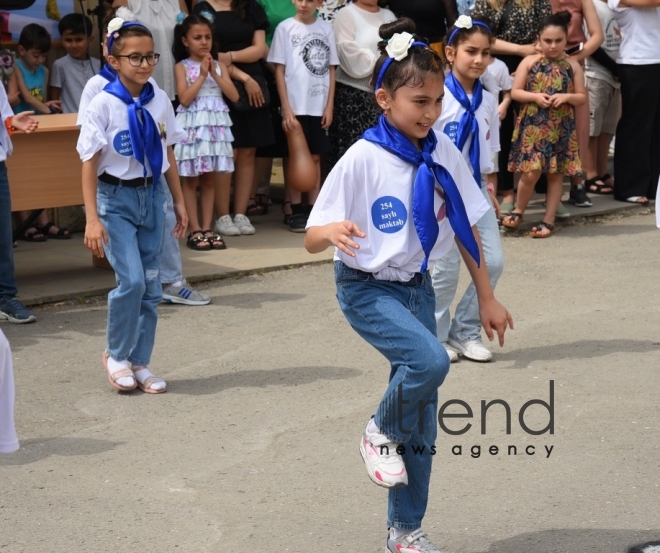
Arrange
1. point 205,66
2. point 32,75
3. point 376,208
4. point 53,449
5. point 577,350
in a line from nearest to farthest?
point 376,208 < point 53,449 < point 577,350 < point 205,66 < point 32,75

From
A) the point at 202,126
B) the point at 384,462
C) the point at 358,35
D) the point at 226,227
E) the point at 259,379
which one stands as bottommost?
the point at 226,227

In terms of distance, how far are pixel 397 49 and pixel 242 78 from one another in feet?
17.8

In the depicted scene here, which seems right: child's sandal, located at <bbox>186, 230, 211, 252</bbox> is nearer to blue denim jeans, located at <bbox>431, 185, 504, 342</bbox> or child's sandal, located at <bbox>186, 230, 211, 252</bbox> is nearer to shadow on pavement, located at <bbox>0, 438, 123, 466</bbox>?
blue denim jeans, located at <bbox>431, 185, 504, 342</bbox>

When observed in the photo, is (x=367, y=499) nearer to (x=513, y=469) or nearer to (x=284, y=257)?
(x=513, y=469)

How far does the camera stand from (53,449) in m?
5.04

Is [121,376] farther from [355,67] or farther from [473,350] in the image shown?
[355,67]

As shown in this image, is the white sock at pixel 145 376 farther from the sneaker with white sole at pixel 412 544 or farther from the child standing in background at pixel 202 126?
the child standing in background at pixel 202 126

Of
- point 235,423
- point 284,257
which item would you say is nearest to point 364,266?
point 235,423

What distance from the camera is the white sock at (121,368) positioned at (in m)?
5.73

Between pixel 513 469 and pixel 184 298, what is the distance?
3.33 metres

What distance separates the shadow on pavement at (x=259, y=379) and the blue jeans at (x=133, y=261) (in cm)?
26

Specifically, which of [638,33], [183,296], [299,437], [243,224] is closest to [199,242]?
[243,224]

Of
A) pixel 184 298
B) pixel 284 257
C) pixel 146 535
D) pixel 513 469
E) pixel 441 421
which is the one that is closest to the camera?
pixel 146 535

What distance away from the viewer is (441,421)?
5273mm
